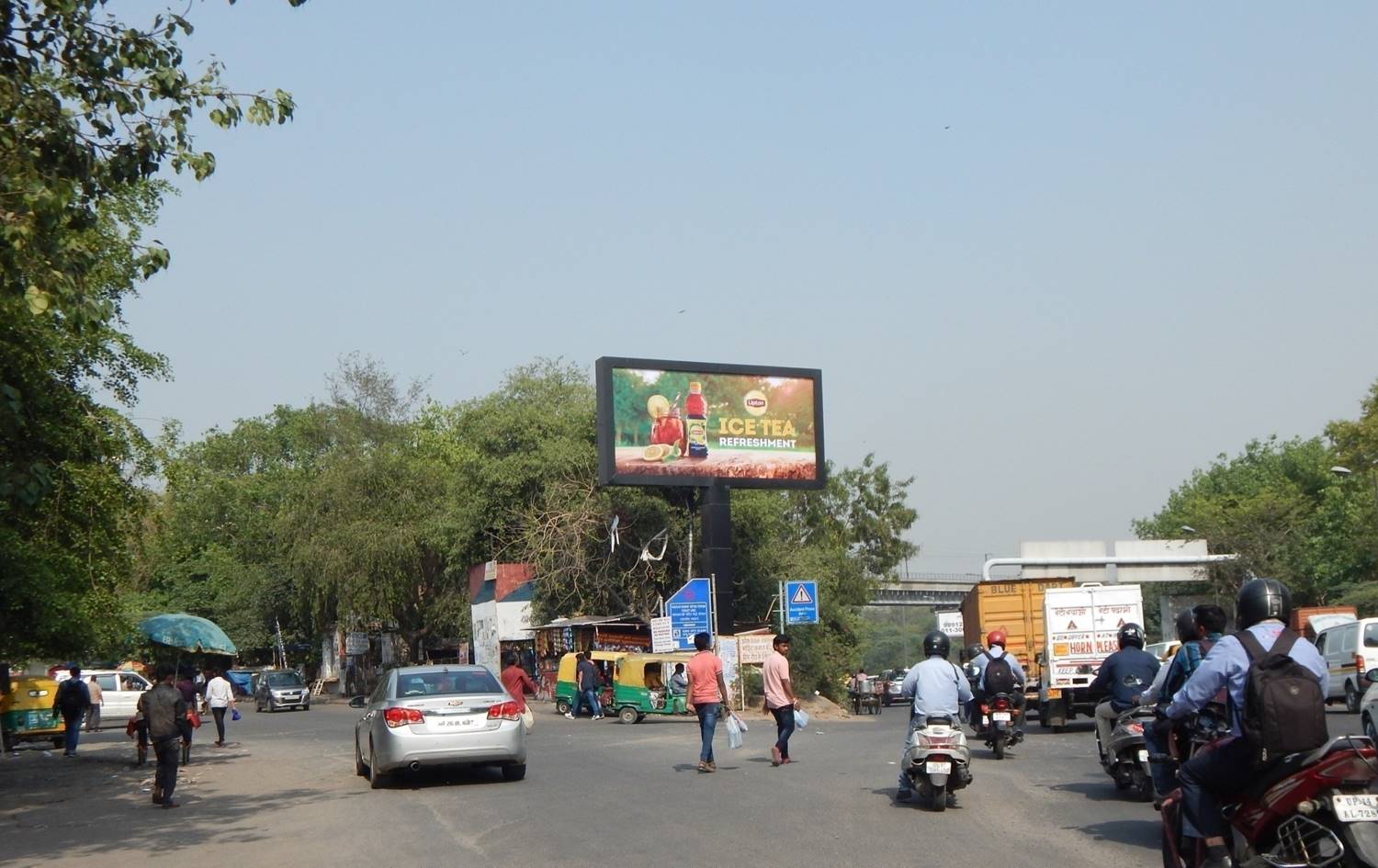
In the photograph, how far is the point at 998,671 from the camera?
18.0m

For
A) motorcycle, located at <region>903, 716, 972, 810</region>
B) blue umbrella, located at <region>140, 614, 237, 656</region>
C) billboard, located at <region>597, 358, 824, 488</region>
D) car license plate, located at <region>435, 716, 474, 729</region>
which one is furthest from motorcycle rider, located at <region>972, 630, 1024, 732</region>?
blue umbrella, located at <region>140, 614, 237, 656</region>

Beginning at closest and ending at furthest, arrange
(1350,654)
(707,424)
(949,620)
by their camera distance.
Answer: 1. (1350,654)
2. (707,424)
3. (949,620)

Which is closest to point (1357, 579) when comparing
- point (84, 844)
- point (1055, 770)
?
point (1055, 770)

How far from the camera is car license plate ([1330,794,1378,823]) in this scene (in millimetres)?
6648

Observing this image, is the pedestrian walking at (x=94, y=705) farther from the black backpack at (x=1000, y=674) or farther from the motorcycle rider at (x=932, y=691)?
the motorcycle rider at (x=932, y=691)

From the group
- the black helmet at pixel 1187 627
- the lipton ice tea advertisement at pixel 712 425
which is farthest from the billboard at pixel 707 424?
the black helmet at pixel 1187 627

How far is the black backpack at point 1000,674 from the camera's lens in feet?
59.0

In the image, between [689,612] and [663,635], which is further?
[663,635]

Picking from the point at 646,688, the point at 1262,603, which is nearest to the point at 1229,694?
the point at 1262,603

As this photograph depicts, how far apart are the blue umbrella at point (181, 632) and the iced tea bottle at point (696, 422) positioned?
1437 centimetres

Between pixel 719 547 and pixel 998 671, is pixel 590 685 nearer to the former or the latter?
pixel 719 547

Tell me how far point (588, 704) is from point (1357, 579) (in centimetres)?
4719

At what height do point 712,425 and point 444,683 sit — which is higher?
point 712,425

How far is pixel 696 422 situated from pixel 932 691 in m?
26.8
